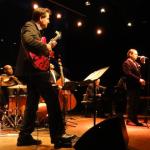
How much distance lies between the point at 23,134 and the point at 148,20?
10264 millimetres

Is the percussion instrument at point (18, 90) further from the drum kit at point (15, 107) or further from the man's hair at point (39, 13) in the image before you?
the man's hair at point (39, 13)

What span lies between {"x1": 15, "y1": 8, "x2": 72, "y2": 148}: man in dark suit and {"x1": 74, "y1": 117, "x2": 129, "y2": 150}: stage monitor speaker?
0.85 meters

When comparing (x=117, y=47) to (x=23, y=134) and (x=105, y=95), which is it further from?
(x=23, y=134)

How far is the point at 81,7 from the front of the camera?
1269cm

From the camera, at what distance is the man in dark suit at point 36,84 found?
4277mm

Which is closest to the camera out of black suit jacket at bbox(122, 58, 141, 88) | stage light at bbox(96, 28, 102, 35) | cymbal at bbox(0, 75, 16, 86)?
cymbal at bbox(0, 75, 16, 86)

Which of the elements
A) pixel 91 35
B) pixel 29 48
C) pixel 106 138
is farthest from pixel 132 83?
pixel 91 35

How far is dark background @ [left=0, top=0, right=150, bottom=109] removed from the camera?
12484 millimetres

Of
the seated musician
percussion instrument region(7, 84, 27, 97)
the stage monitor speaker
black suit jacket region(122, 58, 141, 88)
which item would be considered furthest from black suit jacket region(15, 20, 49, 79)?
black suit jacket region(122, 58, 141, 88)

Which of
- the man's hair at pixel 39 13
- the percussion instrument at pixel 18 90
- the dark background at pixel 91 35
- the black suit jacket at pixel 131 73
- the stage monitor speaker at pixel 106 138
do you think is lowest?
the stage monitor speaker at pixel 106 138

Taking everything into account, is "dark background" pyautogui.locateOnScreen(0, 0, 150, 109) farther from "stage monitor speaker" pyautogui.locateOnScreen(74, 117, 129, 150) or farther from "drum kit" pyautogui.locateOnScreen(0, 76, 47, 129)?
"stage monitor speaker" pyautogui.locateOnScreen(74, 117, 129, 150)

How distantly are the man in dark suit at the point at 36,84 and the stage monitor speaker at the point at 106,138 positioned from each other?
0.85m

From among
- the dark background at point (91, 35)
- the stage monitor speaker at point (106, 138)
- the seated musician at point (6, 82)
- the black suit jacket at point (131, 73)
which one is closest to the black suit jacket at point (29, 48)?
the stage monitor speaker at point (106, 138)

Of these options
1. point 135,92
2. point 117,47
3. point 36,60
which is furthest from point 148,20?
point 36,60
